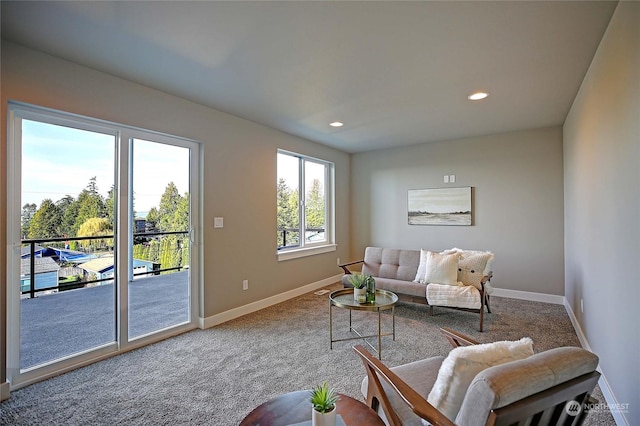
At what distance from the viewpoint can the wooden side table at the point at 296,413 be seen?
127 cm

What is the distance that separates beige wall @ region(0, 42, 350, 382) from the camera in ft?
7.82

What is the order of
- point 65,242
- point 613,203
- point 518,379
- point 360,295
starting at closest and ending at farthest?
point 518,379 < point 613,203 < point 65,242 < point 360,295

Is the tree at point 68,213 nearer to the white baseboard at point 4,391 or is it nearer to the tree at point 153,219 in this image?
the tree at point 153,219

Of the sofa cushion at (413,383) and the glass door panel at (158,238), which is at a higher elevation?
the glass door panel at (158,238)

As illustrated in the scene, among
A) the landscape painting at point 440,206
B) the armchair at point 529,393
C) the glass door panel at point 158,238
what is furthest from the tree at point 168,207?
the landscape painting at point 440,206

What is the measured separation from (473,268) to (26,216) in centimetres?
448

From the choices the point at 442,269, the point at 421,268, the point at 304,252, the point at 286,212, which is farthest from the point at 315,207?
the point at 442,269

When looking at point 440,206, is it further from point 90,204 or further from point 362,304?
point 90,204

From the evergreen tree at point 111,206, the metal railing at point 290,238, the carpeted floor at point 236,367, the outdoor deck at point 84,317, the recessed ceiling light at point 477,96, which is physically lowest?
the carpeted floor at point 236,367

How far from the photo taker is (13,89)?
7.45 ft

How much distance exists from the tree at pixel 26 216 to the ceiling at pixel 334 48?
121 cm

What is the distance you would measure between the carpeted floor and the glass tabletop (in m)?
0.43

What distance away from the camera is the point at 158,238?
3307 mm

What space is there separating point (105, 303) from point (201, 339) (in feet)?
3.18
